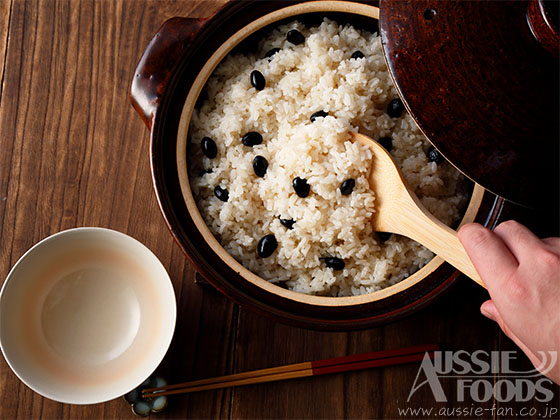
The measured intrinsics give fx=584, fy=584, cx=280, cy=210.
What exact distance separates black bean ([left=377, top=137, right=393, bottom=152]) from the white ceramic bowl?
0.72m

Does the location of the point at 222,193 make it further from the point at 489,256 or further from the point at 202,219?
the point at 489,256

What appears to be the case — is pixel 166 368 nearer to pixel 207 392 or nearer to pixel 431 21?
pixel 207 392

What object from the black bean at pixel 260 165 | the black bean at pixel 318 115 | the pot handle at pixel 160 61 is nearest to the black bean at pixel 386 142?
the black bean at pixel 318 115

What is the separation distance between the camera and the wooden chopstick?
5.80ft

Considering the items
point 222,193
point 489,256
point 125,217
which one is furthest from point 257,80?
point 489,256

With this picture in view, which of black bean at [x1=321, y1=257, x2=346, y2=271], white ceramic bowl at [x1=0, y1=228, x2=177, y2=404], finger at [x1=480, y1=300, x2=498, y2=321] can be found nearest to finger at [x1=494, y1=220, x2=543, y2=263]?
finger at [x1=480, y1=300, x2=498, y2=321]

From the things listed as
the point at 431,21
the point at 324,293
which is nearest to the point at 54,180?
the point at 324,293

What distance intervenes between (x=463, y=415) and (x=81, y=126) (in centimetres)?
153

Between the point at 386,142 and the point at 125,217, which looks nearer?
the point at 386,142

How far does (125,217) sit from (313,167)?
27.8 inches

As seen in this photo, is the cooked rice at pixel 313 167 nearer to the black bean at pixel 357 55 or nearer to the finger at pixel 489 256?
the black bean at pixel 357 55

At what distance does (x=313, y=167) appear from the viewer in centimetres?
150

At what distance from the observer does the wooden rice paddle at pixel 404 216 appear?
4.51ft

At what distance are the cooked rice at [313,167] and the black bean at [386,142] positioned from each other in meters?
0.01
